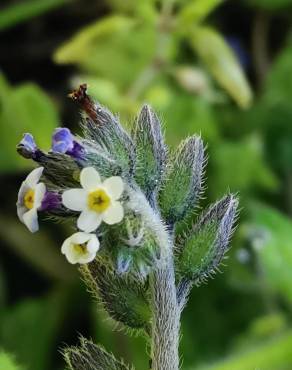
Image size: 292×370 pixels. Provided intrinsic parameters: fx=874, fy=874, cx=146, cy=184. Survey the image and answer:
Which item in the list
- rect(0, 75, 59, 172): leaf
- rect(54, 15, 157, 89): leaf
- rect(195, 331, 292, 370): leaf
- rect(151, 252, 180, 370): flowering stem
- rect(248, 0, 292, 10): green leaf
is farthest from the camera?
rect(248, 0, 292, 10): green leaf

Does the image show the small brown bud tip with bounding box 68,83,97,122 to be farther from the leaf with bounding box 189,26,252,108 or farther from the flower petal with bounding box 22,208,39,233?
the leaf with bounding box 189,26,252,108

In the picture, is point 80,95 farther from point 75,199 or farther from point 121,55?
point 121,55

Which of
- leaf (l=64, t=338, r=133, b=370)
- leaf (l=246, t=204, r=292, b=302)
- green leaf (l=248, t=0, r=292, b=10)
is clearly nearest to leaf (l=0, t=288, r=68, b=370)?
leaf (l=246, t=204, r=292, b=302)

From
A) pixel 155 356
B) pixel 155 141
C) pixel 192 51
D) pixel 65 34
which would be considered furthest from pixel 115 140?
pixel 65 34

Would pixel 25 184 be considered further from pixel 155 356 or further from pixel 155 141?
pixel 155 356

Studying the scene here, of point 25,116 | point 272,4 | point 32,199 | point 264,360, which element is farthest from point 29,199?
point 272,4

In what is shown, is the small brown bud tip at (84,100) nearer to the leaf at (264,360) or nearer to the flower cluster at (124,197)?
the flower cluster at (124,197)
